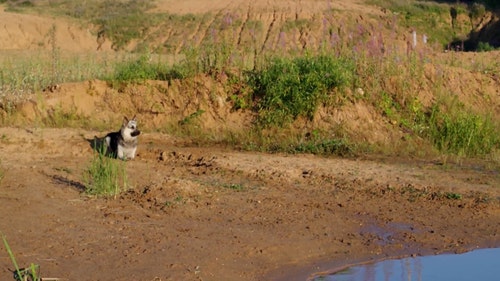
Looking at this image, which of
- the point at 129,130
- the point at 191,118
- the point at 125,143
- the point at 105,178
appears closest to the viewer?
the point at 105,178

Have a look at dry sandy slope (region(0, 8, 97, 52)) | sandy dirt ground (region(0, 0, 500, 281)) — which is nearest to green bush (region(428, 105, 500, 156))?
sandy dirt ground (region(0, 0, 500, 281))

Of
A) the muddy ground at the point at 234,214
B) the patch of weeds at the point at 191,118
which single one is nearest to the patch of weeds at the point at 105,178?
the muddy ground at the point at 234,214

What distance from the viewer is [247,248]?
763 centimetres

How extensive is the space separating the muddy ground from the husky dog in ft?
0.58

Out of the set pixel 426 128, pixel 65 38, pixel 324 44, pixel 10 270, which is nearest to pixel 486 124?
pixel 426 128

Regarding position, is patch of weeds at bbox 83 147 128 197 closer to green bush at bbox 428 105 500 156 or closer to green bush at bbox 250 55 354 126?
green bush at bbox 250 55 354 126

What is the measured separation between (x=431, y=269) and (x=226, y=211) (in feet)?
7.92

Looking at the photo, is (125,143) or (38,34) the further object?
Result: (38,34)

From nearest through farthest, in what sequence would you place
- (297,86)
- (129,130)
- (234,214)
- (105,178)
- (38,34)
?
1. (234,214)
2. (105,178)
3. (129,130)
4. (297,86)
5. (38,34)

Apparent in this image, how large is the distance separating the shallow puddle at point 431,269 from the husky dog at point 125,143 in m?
4.99

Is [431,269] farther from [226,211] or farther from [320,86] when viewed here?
[320,86]

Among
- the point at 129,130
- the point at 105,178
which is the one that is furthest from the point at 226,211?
the point at 129,130

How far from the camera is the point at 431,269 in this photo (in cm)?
757

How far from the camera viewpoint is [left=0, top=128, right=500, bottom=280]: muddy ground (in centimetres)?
726
